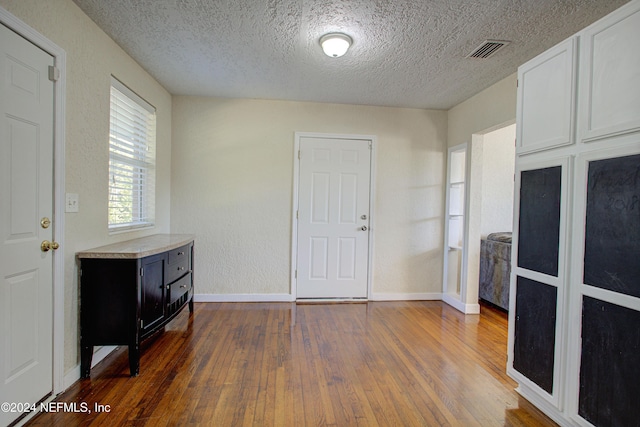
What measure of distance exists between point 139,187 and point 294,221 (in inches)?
66.6

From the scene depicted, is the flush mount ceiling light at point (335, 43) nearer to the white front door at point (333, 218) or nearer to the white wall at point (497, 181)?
the white front door at point (333, 218)

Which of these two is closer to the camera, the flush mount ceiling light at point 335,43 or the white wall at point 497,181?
the flush mount ceiling light at point 335,43

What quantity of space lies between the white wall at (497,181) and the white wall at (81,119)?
428 cm

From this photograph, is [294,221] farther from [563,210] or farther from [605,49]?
[605,49]

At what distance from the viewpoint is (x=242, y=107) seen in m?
3.80

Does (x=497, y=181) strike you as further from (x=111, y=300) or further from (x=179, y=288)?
(x=111, y=300)

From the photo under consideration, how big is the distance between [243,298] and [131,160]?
1959mm

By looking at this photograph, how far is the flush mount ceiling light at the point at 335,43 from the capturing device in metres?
2.31

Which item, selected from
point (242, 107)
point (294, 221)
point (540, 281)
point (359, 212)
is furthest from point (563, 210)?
point (242, 107)

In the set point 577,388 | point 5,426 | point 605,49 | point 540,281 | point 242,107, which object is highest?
point 242,107

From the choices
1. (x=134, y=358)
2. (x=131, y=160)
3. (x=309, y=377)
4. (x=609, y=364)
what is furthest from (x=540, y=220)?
(x=131, y=160)

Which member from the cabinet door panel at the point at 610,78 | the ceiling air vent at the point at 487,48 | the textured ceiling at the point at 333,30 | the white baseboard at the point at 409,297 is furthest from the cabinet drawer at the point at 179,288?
the ceiling air vent at the point at 487,48

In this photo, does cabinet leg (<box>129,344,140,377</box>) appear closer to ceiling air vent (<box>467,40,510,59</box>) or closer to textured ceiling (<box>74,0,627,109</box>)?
textured ceiling (<box>74,0,627,109</box>)

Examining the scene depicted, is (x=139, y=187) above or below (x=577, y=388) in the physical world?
above
